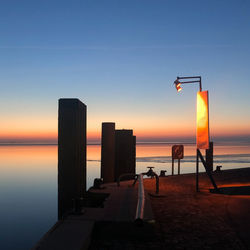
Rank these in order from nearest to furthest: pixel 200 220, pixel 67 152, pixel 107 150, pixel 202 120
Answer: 1. pixel 200 220
2. pixel 67 152
3. pixel 202 120
4. pixel 107 150

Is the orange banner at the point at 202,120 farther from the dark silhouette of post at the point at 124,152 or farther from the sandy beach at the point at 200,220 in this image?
the dark silhouette of post at the point at 124,152

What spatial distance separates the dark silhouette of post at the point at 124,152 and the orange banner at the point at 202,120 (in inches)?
201

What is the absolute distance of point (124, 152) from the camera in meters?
14.4

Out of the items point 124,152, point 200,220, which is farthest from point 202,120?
point 124,152

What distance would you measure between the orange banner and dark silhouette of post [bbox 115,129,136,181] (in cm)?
512

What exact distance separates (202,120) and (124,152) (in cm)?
574

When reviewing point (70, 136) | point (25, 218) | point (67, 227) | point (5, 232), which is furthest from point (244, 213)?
point (25, 218)

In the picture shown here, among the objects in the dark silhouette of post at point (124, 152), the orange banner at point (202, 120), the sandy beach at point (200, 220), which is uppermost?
the orange banner at point (202, 120)

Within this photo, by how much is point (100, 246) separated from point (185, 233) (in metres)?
1.67

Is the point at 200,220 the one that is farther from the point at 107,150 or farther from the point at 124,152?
the point at 124,152

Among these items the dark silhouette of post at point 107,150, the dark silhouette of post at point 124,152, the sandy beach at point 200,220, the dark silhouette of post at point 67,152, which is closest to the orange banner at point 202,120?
the sandy beach at point 200,220

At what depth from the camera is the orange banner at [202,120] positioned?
950 centimetres

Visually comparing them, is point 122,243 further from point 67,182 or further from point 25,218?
point 25,218

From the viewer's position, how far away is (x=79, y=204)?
19.5ft
